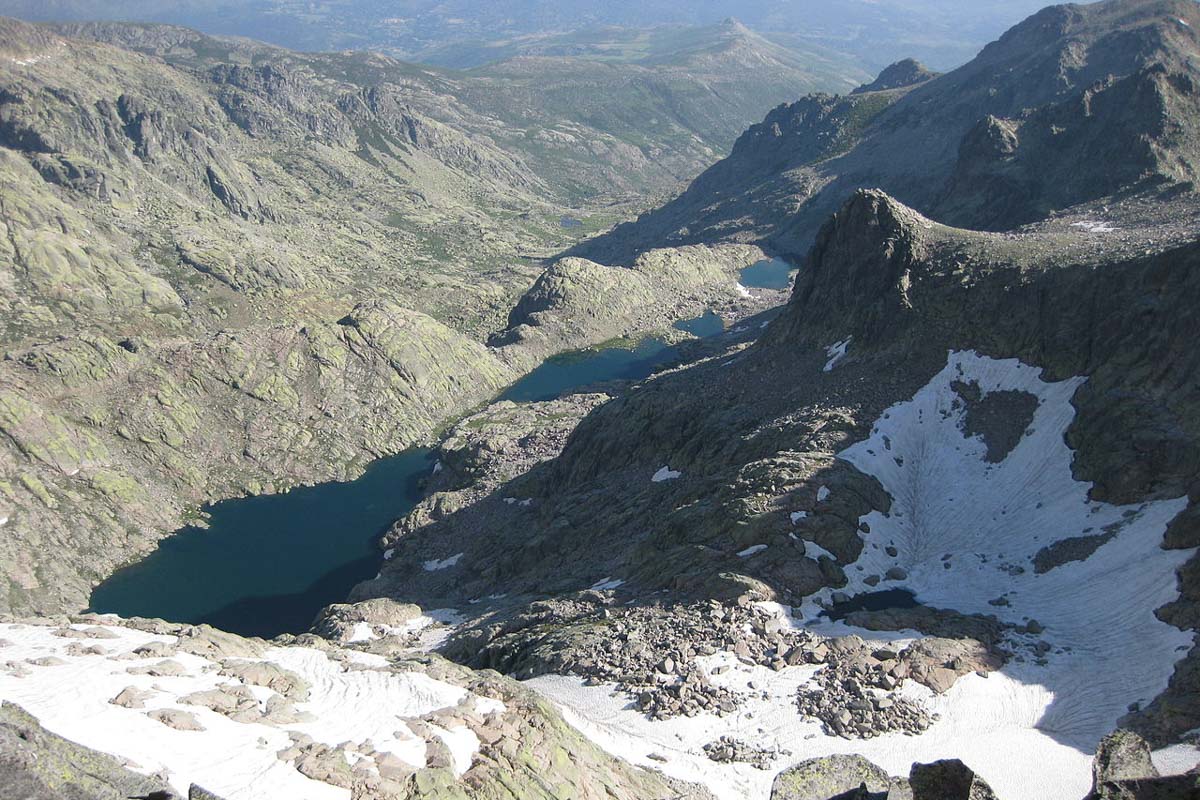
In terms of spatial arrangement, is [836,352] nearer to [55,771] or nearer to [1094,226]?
[1094,226]

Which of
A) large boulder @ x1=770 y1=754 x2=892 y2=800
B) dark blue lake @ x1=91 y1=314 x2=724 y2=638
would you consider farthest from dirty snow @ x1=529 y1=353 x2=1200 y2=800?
dark blue lake @ x1=91 y1=314 x2=724 y2=638

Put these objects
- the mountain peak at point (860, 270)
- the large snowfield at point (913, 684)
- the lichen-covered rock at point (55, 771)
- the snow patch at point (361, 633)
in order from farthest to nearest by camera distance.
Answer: the mountain peak at point (860, 270) → the snow patch at point (361, 633) → the large snowfield at point (913, 684) → the lichen-covered rock at point (55, 771)

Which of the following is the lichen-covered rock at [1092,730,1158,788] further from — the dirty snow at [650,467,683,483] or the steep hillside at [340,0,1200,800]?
the dirty snow at [650,467,683,483]

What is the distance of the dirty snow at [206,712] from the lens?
34.5 meters

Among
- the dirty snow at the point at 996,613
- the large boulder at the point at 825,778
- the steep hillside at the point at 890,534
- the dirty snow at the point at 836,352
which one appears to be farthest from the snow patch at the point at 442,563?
the large boulder at the point at 825,778

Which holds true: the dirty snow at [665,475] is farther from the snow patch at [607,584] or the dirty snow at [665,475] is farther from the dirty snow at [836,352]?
the dirty snow at [836,352]

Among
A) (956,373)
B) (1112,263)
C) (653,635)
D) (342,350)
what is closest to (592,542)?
(653,635)

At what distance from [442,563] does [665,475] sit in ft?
104

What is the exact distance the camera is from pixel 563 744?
41.3 m

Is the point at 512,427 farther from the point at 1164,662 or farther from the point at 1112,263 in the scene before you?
the point at 1164,662

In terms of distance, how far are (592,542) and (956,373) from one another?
4039 centimetres

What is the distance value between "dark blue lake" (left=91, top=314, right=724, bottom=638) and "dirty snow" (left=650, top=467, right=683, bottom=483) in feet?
155

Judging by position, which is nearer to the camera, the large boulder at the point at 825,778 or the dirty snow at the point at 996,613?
the large boulder at the point at 825,778

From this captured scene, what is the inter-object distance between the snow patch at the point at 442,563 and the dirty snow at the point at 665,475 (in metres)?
27.5
